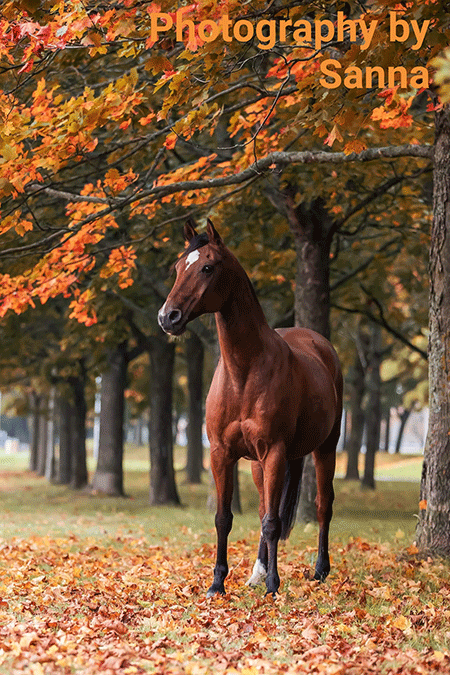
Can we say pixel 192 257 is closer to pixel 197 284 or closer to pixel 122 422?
pixel 197 284

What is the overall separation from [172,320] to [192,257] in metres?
0.64

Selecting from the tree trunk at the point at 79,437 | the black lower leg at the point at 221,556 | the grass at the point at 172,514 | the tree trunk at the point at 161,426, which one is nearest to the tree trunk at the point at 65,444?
the grass at the point at 172,514

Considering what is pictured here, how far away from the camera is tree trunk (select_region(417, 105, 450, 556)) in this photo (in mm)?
8625

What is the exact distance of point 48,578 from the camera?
8.05 m

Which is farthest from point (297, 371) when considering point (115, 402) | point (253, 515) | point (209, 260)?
point (115, 402)

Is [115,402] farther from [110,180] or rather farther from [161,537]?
[110,180]

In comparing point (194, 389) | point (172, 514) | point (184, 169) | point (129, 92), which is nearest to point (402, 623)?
point (129, 92)

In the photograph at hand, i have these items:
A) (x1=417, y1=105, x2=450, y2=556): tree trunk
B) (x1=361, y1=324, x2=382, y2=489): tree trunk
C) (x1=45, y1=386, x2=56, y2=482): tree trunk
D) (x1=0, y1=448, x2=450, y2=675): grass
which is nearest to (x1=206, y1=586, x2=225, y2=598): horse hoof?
(x1=0, y1=448, x2=450, y2=675): grass

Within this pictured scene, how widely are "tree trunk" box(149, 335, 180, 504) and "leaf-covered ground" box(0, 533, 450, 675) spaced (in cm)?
986

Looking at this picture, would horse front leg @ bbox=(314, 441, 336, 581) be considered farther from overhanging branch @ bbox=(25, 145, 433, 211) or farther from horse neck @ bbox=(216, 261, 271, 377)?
overhanging branch @ bbox=(25, 145, 433, 211)

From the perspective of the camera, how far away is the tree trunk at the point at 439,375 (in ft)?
28.3

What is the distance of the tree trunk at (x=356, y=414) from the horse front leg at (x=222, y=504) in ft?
63.0

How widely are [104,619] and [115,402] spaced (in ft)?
54.3

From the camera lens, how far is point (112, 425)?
22516 mm
